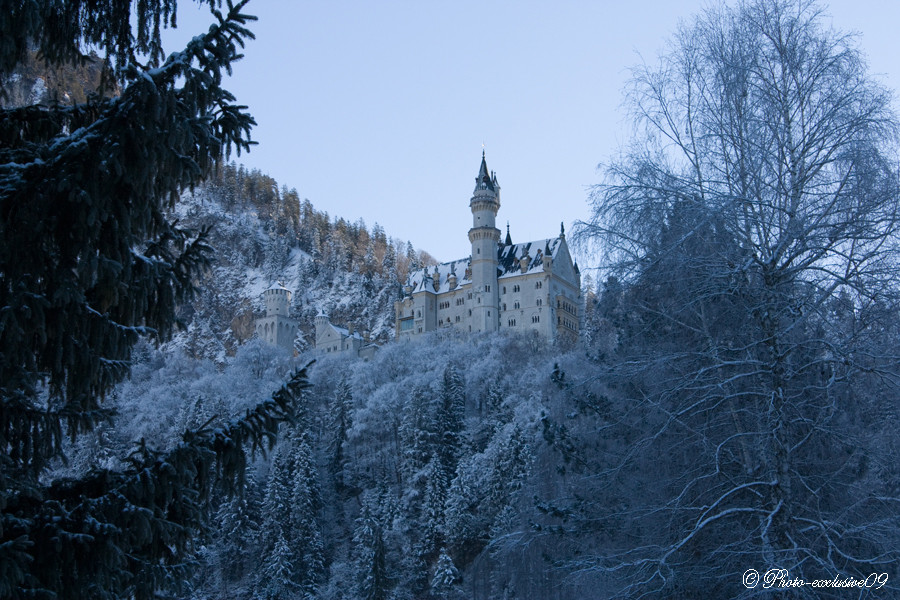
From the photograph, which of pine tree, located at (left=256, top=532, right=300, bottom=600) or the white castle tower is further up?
the white castle tower

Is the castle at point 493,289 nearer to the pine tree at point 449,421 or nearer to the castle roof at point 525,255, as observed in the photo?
the castle roof at point 525,255

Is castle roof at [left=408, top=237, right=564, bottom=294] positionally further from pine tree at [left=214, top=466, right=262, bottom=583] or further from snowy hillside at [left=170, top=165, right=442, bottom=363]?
pine tree at [left=214, top=466, right=262, bottom=583]

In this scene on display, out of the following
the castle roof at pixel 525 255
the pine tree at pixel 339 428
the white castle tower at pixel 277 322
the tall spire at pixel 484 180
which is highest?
the tall spire at pixel 484 180

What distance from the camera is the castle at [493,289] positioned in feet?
307

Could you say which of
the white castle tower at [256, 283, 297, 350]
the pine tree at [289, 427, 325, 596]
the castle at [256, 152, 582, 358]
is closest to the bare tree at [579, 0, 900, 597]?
the pine tree at [289, 427, 325, 596]

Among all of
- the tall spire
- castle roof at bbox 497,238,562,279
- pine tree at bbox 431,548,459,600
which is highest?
the tall spire

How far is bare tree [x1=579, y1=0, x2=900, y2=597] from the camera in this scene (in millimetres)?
9312

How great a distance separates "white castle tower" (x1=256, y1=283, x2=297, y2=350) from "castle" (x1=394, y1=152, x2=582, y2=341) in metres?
20.5

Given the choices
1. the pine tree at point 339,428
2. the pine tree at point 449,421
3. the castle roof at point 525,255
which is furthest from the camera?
the castle roof at point 525,255

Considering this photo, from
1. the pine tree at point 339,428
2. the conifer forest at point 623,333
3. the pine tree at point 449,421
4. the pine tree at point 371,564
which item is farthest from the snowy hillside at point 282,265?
the conifer forest at point 623,333

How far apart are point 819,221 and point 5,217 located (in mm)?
8453

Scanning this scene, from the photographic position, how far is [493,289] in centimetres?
9594

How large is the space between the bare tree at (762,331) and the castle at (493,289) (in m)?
77.2

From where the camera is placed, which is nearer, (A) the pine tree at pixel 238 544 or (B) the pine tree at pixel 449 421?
(A) the pine tree at pixel 238 544
